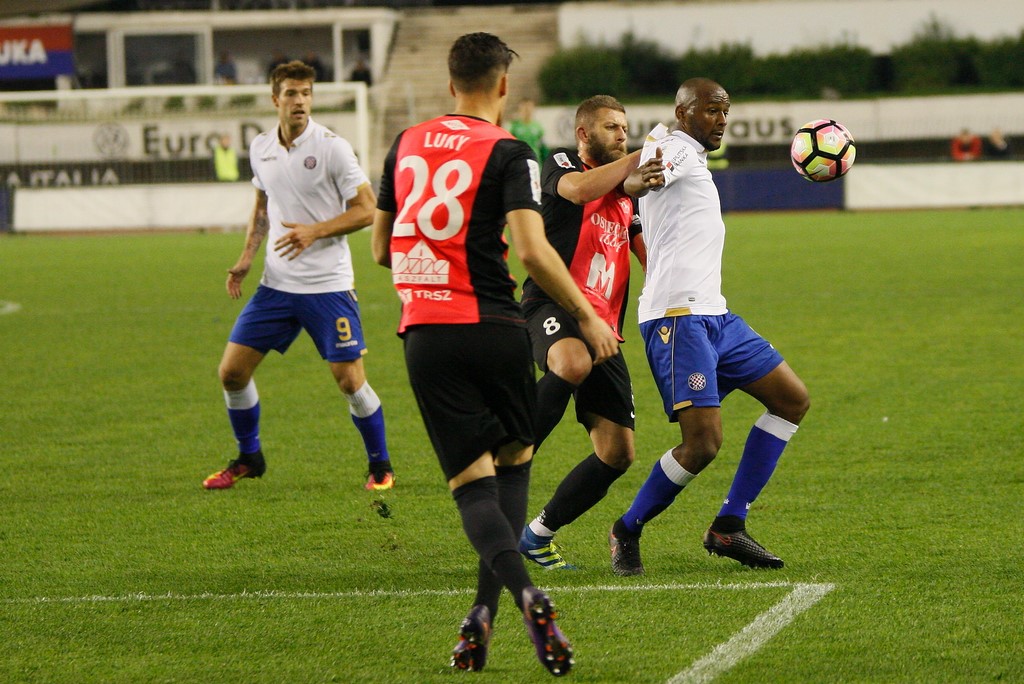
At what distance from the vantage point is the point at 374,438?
7.26m

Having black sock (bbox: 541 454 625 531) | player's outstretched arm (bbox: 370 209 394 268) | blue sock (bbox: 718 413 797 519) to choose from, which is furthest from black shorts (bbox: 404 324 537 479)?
blue sock (bbox: 718 413 797 519)

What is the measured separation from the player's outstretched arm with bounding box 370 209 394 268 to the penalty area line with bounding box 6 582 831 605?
1.37 metres

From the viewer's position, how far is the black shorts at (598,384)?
569cm

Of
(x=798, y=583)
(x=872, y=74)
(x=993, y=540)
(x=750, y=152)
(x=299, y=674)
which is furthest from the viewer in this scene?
(x=872, y=74)

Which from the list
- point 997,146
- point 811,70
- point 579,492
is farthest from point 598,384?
point 811,70

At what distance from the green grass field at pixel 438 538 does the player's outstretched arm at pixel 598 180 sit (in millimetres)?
1443

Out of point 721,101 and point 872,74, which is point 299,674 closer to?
point 721,101

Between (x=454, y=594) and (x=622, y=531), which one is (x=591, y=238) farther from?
(x=454, y=594)

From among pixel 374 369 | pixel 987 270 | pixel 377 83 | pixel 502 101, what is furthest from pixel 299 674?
pixel 377 83

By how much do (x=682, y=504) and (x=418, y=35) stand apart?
40673mm

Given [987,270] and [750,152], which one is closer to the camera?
[987,270]

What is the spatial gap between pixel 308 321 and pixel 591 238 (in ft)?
6.80

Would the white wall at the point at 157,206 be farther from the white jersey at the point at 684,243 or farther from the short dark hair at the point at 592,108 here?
the white jersey at the point at 684,243

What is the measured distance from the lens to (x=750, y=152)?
4038cm
